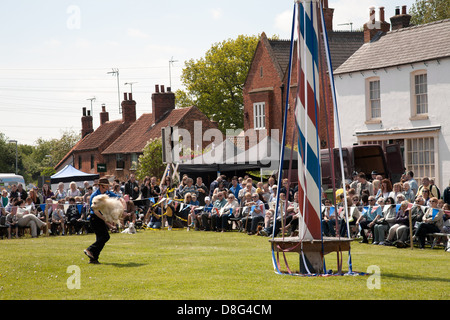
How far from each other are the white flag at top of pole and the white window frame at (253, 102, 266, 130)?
3392 centimetres

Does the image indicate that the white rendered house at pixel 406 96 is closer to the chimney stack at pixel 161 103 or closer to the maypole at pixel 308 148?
the maypole at pixel 308 148

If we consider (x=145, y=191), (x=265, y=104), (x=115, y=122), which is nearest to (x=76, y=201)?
(x=145, y=191)

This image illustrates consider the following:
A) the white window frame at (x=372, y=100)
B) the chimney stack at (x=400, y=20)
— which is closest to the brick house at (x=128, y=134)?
the chimney stack at (x=400, y=20)

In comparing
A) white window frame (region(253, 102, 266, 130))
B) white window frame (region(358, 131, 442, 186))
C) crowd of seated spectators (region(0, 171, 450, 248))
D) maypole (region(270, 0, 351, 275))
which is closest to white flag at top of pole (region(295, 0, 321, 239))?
maypole (region(270, 0, 351, 275))

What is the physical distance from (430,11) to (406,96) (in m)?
24.5

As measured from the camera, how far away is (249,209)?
23109 mm

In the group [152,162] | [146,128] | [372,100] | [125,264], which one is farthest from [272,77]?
[125,264]

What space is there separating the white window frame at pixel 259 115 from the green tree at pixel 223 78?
1800 cm

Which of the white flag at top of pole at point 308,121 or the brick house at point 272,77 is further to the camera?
the brick house at point 272,77

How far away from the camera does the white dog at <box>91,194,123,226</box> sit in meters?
14.1

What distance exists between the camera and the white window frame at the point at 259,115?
1796 inches

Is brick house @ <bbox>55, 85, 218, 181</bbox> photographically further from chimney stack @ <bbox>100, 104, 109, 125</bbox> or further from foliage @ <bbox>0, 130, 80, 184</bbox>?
foliage @ <bbox>0, 130, 80, 184</bbox>
